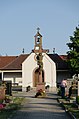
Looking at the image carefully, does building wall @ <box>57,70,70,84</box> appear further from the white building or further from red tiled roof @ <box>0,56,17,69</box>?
red tiled roof @ <box>0,56,17,69</box>

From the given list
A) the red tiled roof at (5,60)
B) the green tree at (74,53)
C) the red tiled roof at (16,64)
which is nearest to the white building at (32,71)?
the red tiled roof at (16,64)

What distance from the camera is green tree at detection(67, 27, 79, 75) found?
51875mm

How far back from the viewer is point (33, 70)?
55.9 metres

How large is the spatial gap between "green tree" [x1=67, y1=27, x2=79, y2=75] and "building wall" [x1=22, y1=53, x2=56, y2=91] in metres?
3.07

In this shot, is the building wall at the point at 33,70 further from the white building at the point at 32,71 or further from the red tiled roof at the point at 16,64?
the red tiled roof at the point at 16,64

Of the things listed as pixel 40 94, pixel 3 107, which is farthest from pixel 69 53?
pixel 3 107

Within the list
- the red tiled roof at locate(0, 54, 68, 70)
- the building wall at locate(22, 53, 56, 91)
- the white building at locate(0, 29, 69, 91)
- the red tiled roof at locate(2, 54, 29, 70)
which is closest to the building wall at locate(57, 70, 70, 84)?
the white building at locate(0, 29, 69, 91)

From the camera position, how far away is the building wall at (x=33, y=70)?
55281mm

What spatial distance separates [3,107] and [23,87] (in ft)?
112

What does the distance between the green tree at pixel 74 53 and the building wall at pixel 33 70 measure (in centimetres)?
307

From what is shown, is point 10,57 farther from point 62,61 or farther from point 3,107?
point 3,107

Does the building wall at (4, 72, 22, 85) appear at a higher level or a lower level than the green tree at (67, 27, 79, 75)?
lower

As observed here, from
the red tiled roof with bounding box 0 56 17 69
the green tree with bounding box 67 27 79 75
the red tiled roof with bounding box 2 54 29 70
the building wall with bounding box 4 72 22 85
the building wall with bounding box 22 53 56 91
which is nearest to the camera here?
the green tree with bounding box 67 27 79 75

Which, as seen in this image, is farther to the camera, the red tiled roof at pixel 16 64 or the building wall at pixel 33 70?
the red tiled roof at pixel 16 64
